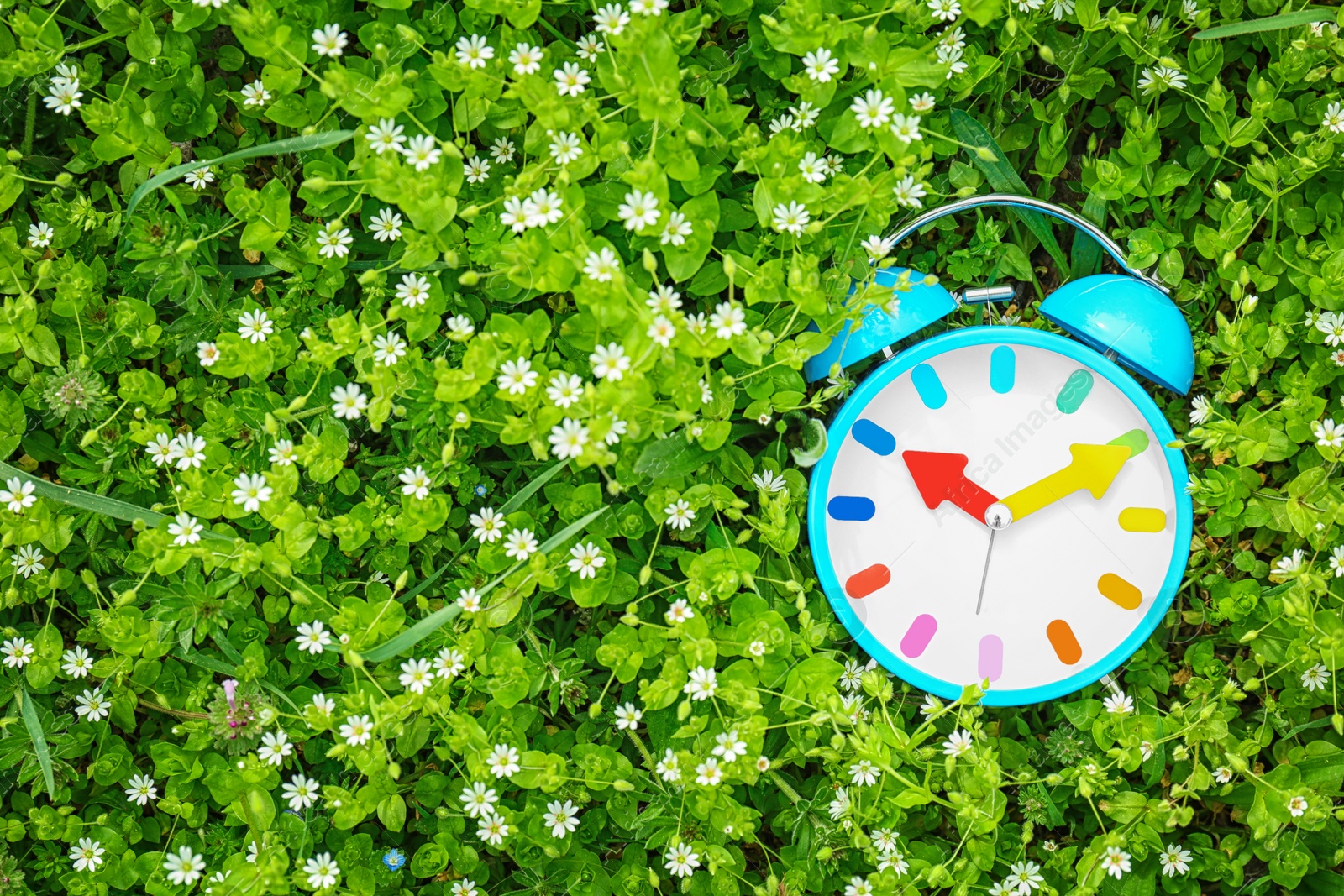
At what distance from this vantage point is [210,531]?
1.97m

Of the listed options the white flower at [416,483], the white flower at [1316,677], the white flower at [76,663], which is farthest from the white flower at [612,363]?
the white flower at [1316,677]

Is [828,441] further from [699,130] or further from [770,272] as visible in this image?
[699,130]

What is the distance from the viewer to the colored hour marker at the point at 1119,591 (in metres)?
2.13

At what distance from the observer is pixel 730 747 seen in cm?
191

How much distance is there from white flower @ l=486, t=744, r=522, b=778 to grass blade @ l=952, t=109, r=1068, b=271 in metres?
1.55

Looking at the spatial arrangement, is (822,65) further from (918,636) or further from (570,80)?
(918,636)

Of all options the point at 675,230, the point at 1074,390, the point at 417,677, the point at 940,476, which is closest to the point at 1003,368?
the point at 1074,390

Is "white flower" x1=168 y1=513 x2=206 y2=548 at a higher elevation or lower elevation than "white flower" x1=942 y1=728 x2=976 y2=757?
higher

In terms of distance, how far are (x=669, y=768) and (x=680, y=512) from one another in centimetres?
48

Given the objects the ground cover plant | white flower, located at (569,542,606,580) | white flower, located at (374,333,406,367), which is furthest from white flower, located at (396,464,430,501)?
white flower, located at (569,542,606,580)

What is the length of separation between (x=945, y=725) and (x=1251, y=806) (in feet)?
2.21

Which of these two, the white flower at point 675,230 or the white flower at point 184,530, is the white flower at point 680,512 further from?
the white flower at point 184,530

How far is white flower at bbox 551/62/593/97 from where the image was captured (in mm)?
1844

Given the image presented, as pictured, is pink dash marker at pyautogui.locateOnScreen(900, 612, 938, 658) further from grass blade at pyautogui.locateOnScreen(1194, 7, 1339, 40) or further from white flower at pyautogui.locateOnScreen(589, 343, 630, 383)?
grass blade at pyautogui.locateOnScreen(1194, 7, 1339, 40)
